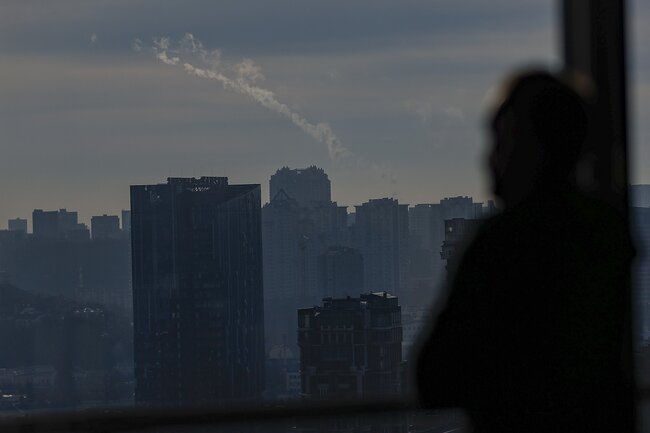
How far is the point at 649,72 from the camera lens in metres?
2.62

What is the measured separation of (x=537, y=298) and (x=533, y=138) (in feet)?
0.72

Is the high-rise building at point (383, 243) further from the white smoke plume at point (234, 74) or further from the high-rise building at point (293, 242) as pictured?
the white smoke plume at point (234, 74)

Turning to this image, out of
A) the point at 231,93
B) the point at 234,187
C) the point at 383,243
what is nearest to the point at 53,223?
the point at 234,187

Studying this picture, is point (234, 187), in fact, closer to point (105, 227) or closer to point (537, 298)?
point (105, 227)

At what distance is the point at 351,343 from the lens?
119 inches

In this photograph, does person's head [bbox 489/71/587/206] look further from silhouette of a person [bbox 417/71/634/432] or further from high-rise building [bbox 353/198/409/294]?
high-rise building [bbox 353/198/409/294]

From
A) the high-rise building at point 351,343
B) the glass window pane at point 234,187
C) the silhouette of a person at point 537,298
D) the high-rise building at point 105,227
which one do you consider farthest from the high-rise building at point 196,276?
the silhouette of a person at point 537,298

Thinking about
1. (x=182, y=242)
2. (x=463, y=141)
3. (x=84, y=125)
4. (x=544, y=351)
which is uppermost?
(x=84, y=125)

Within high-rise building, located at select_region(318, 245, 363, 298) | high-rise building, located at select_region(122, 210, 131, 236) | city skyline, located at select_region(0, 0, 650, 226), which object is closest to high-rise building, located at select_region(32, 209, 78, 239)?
high-rise building, located at select_region(122, 210, 131, 236)

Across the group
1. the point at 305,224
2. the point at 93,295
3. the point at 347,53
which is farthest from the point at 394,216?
the point at 347,53

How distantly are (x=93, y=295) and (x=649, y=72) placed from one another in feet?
6.37

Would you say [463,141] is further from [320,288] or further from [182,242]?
[182,242]

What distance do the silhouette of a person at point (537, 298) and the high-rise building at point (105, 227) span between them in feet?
8.03

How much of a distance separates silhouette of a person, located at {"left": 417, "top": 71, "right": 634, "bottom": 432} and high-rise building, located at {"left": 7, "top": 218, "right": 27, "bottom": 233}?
2474 millimetres
